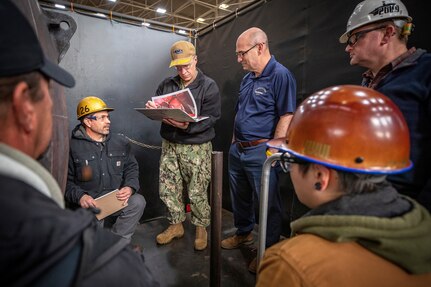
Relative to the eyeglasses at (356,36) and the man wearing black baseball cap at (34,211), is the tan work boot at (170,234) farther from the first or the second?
the eyeglasses at (356,36)

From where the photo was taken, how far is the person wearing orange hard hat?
57 cm

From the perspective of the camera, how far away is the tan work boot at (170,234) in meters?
2.46

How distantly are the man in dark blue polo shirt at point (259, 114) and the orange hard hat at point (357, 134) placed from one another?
1.19 metres

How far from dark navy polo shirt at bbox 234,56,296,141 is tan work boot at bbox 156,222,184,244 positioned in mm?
1196

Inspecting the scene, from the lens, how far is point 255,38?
80.4 inches

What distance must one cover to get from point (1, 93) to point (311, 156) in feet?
2.62

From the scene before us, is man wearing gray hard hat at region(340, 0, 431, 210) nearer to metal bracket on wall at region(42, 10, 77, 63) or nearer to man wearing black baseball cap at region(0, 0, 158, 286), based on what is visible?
man wearing black baseball cap at region(0, 0, 158, 286)

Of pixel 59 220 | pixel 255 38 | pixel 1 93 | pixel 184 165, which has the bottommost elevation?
pixel 184 165

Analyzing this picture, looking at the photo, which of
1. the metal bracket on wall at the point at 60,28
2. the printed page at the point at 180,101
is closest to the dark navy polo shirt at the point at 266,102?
the printed page at the point at 180,101

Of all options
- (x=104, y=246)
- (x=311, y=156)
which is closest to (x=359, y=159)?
(x=311, y=156)

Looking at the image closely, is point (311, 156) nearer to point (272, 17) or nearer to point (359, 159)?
point (359, 159)

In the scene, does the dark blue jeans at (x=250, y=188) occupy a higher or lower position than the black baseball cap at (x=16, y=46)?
lower

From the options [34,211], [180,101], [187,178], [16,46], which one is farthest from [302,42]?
[34,211]

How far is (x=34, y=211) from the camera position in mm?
429
